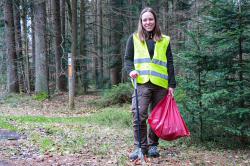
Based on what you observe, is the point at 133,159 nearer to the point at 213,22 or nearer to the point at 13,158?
the point at 13,158

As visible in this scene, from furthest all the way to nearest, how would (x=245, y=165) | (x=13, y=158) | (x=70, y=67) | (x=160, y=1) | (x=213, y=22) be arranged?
(x=160, y=1) < (x=70, y=67) < (x=213, y=22) < (x=13, y=158) < (x=245, y=165)

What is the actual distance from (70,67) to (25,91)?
26.1 ft

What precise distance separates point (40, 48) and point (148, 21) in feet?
42.3

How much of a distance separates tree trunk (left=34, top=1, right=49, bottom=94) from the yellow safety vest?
1252 centimetres

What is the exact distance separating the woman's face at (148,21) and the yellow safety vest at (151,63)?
198 millimetres

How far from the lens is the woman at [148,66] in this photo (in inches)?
198

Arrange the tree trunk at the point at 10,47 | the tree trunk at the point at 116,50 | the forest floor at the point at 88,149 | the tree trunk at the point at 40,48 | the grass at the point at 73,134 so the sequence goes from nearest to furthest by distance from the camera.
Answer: the forest floor at the point at 88,149 < the grass at the point at 73,134 < the tree trunk at the point at 40,48 < the tree trunk at the point at 10,47 < the tree trunk at the point at 116,50

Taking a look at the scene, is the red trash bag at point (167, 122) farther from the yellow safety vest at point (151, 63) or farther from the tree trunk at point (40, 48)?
the tree trunk at point (40, 48)

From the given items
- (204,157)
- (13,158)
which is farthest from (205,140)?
(13,158)

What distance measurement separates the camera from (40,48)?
17094 millimetres

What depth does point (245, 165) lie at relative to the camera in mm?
5035

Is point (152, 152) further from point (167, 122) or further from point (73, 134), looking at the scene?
point (73, 134)

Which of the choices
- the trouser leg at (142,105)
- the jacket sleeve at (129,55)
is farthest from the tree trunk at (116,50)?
the trouser leg at (142,105)

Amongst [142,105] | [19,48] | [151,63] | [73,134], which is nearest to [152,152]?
[142,105]
